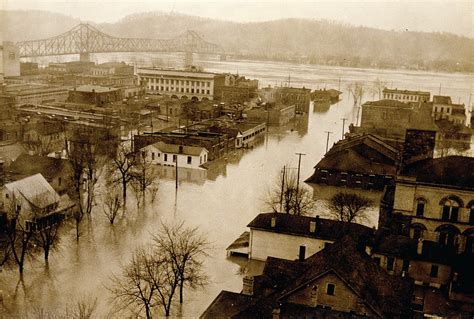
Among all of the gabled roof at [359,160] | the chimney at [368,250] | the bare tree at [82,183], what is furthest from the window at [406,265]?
the gabled roof at [359,160]

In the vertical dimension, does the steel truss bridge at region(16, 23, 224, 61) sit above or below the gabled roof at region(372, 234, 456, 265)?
above

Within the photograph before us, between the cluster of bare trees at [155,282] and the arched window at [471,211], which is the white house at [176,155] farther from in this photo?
the arched window at [471,211]

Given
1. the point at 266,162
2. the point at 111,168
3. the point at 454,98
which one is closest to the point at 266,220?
the point at 111,168

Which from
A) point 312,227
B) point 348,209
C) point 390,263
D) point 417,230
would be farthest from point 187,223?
point 417,230

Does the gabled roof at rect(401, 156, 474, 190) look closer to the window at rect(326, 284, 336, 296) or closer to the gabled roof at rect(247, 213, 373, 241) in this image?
the gabled roof at rect(247, 213, 373, 241)

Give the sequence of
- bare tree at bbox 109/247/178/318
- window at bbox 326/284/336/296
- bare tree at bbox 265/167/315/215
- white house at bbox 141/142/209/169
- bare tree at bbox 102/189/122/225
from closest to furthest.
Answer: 1. window at bbox 326/284/336/296
2. bare tree at bbox 109/247/178/318
3. bare tree at bbox 102/189/122/225
4. bare tree at bbox 265/167/315/215
5. white house at bbox 141/142/209/169

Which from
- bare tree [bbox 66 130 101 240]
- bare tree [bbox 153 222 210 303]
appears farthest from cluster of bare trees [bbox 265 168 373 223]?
bare tree [bbox 66 130 101 240]

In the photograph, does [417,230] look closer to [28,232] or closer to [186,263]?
[186,263]
